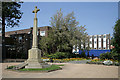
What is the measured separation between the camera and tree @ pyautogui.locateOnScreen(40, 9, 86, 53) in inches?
1221

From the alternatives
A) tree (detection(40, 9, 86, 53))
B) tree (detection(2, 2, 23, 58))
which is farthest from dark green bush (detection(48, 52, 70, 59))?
tree (detection(2, 2, 23, 58))

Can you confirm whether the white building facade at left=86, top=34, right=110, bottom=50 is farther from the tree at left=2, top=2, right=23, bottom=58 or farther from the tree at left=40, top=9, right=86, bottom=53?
the tree at left=2, top=2, right=23, bottom=58

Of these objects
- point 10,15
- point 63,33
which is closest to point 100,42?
point 63,33

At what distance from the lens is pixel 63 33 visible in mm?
31016

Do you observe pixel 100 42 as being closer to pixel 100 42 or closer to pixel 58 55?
pixel 100 42

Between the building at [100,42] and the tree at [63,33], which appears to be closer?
the tree at [63,33]

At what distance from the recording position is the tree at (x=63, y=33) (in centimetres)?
3102

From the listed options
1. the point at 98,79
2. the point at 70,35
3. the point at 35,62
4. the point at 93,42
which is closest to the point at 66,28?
the point at 70,35

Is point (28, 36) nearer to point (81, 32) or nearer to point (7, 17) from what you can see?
point (7, 17)

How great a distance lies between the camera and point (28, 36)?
1481 inches

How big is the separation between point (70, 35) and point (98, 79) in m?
23.1

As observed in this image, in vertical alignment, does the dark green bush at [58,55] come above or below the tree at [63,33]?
below

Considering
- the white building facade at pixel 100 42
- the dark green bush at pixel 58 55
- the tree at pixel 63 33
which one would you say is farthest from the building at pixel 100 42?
the dark green bush at pixel 58 55

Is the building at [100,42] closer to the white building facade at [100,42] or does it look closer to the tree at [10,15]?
the white building facade at [100,42]
